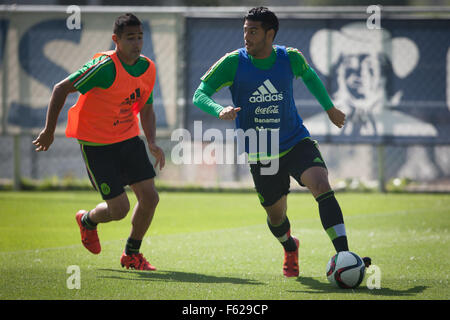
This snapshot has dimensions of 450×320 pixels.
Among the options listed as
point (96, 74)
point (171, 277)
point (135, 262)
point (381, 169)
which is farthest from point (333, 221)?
point (381, 169)

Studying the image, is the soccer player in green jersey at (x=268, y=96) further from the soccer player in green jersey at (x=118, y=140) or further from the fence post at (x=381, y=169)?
the fence post at (x=381, y=169)

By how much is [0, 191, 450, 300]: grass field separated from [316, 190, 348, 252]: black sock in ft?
1.10

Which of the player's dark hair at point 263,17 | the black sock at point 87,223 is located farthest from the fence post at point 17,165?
the player's dark hair at point 263,17

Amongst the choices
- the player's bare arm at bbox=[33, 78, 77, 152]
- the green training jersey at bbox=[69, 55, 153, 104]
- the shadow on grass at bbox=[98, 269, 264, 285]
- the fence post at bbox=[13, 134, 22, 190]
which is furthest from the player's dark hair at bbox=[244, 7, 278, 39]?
the fence post at bbox=[13, 134, 22, 190]

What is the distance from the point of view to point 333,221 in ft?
15.7

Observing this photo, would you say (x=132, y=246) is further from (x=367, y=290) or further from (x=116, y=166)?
(x=367, y=290)

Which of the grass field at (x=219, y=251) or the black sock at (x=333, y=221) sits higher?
the black sock at (x=333, y=221)

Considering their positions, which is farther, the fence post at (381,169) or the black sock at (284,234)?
the fence post at (381,169)

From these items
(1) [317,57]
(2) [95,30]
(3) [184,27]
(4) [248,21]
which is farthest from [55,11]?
(4) [248,21]

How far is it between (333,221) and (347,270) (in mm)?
400

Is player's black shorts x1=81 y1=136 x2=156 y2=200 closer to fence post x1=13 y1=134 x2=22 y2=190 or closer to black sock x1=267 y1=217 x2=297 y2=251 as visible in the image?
black sock x1=267 y1=217 x2=297 y2=251

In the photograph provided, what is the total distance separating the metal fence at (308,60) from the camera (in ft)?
38.1

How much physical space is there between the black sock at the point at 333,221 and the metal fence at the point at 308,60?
6941mm

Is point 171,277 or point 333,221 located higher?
point 333,221
